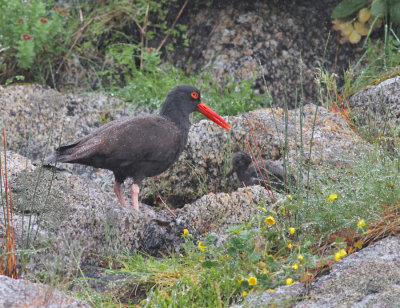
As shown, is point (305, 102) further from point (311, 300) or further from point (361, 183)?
point (311, 300)

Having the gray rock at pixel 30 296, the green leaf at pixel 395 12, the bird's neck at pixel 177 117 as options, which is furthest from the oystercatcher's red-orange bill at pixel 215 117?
the gray rock at pixel 30 296

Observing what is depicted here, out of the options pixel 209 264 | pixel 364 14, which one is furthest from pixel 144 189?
pixel 364 14

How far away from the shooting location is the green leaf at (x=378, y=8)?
21.7ft

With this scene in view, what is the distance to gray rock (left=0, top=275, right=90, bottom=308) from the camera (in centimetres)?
263

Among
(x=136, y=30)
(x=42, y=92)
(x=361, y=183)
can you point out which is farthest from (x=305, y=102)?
(x=361, y=183)

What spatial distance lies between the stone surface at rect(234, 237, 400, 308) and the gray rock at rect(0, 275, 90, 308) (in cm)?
82

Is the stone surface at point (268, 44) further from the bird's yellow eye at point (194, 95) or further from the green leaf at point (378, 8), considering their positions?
the bird's yellow eye at point (194, 95)

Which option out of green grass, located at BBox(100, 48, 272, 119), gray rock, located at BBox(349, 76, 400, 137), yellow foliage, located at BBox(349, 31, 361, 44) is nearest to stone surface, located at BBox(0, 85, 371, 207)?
gray rock, located at BBox(349, 76, 400, 137)

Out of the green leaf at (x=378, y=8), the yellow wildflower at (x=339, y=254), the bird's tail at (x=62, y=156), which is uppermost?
the green leaf at (x=378, y=8)

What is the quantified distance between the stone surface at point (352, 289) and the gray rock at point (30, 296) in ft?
2.69

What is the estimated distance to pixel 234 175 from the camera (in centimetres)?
578

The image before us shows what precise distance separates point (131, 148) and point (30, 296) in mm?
2255

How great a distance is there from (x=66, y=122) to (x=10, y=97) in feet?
2.07

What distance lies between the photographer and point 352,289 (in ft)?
9.39
